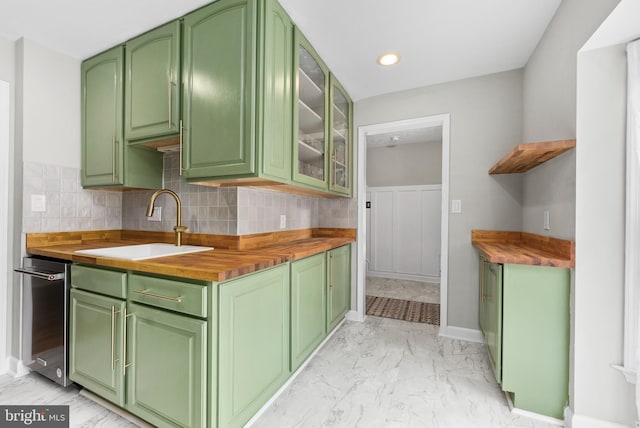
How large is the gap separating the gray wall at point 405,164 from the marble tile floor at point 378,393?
3002 millimetres

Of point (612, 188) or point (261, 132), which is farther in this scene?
point (261, 132)

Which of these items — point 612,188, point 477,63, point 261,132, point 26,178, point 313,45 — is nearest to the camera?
point 612,188

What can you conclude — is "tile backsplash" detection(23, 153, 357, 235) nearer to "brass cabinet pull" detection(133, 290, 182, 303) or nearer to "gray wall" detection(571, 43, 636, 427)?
"brass cabinet pull" detection(133, 290, 182, 303)

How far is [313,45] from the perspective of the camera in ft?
6.35

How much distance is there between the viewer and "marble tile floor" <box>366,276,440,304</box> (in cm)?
356

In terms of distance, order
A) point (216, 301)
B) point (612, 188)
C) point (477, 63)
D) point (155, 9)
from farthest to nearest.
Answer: point (477, 63)
point (155, 9)
point (612, 188)
point (216, 301)

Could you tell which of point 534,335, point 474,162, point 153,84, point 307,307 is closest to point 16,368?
point 307,307

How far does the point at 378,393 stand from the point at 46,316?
6.92 feet

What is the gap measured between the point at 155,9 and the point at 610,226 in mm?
2704

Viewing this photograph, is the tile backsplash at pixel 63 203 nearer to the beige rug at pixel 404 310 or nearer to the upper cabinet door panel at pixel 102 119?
the upper cabinet door panel at pixel 102 119

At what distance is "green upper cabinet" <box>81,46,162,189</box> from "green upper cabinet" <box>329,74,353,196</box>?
55.9 inches

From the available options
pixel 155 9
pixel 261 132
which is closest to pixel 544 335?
pixel 261 132

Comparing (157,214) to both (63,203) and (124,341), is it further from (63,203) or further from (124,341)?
(124,341)

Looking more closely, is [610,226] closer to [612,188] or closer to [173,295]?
[612,188]
